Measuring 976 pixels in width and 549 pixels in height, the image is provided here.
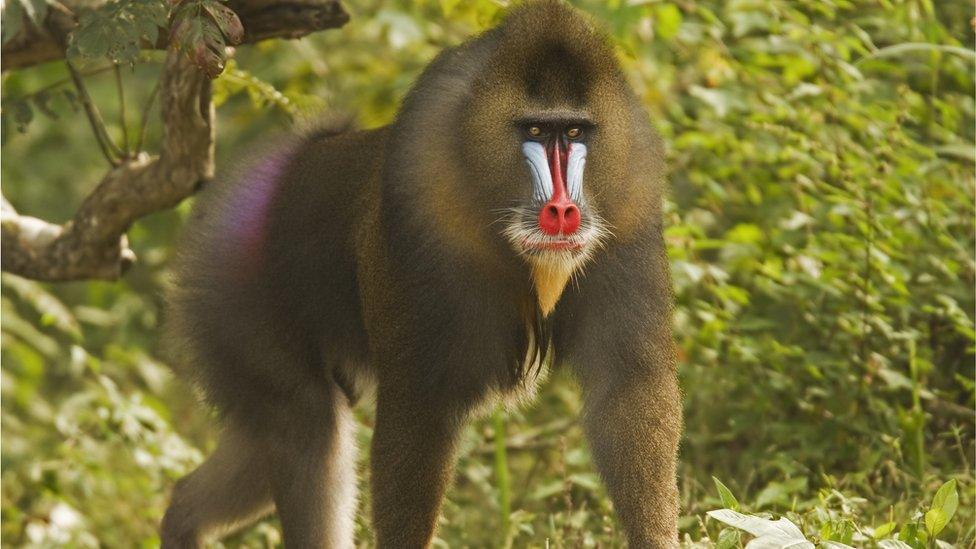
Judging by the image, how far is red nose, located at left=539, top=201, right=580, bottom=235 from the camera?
2.88m

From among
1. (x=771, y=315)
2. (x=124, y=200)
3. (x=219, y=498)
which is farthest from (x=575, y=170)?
(x=771, y=315)

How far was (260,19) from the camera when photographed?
390cm

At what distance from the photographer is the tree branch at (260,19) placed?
12.7ft

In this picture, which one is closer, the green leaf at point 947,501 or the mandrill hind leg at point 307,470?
the green leaf at point 947,501

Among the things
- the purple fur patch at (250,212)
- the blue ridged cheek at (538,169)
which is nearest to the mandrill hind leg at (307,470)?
the purple fur patch at (250,212)

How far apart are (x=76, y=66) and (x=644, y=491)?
2.17 m

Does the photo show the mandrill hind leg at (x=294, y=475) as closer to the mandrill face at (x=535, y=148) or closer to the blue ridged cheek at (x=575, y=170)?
the mandrill face at (x=535, y=148)

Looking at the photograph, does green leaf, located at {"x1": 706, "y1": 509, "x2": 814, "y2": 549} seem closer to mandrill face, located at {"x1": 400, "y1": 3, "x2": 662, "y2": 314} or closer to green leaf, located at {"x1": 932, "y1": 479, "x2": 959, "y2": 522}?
green leaf, located at {"x1": 932, "y1": 479, "x2": 959, "y2": 522}

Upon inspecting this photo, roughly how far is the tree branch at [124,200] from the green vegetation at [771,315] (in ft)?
0.56

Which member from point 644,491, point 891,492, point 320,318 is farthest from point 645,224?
point 891,492

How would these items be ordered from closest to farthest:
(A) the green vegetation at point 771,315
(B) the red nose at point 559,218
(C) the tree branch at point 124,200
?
(B) the red nose at point 559,218, (C) the tree branch at point 124,200, (A) the green vegetation at point 771,315

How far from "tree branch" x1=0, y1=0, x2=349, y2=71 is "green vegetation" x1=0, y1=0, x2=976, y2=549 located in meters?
0.21

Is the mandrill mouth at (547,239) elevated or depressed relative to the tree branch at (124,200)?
elevated

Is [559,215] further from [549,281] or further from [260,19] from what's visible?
[260,19]
